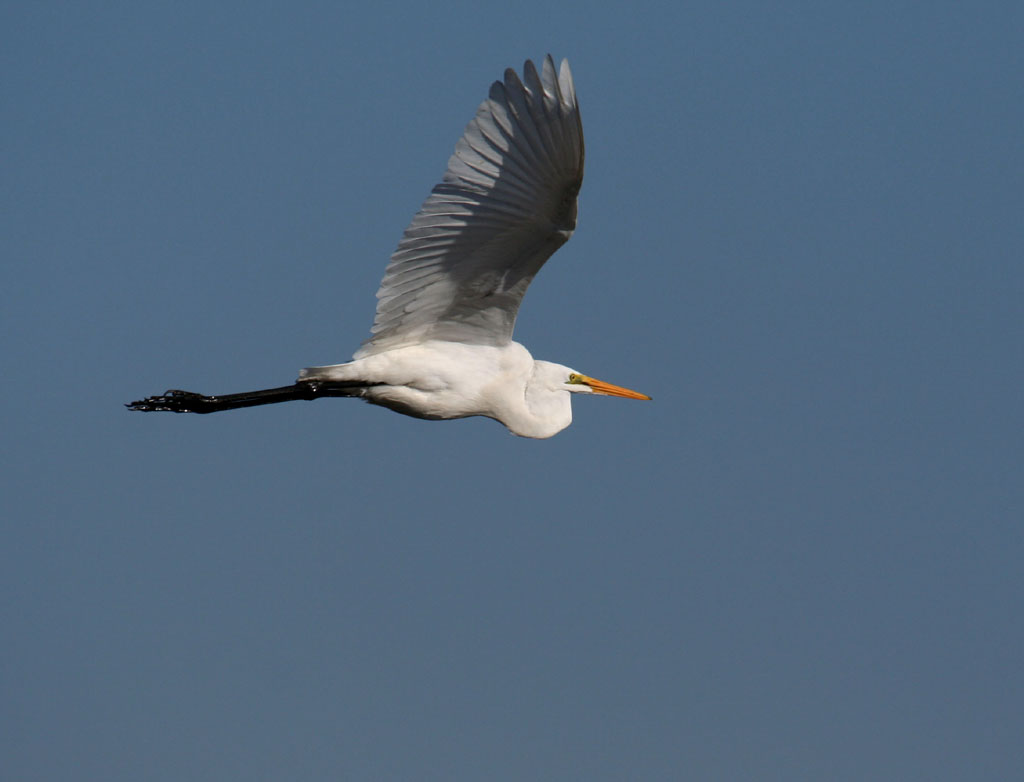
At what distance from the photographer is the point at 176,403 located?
11.6 metres

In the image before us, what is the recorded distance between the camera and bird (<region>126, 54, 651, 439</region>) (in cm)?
904

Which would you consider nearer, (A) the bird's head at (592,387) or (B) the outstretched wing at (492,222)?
(B) the outstretched wing at (492,222)

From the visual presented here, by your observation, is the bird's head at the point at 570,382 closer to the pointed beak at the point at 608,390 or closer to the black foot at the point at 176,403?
the pointed beak at the point at 608,390

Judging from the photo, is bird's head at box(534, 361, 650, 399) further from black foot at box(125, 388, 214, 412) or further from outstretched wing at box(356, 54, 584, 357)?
black foot at box(125, 388, 214, 412)

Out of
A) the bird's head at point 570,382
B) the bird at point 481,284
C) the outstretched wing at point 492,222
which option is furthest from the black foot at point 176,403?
the bird's head at point 570,382

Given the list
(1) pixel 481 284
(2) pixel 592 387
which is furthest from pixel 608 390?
(1) pixel 481 284

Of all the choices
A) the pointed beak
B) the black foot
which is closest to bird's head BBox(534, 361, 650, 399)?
the pointed beak

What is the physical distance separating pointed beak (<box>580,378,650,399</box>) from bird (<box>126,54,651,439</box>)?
0.07 feet

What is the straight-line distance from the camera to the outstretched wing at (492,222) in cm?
895

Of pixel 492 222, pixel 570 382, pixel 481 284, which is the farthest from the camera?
pixel 570 382

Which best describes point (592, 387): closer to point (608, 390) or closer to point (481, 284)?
point (608, 390)

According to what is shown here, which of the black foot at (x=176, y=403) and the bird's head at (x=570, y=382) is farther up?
the bird's head at (x=570, y=382)

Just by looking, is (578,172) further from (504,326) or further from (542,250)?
(504,326)

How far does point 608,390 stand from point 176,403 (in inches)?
156
